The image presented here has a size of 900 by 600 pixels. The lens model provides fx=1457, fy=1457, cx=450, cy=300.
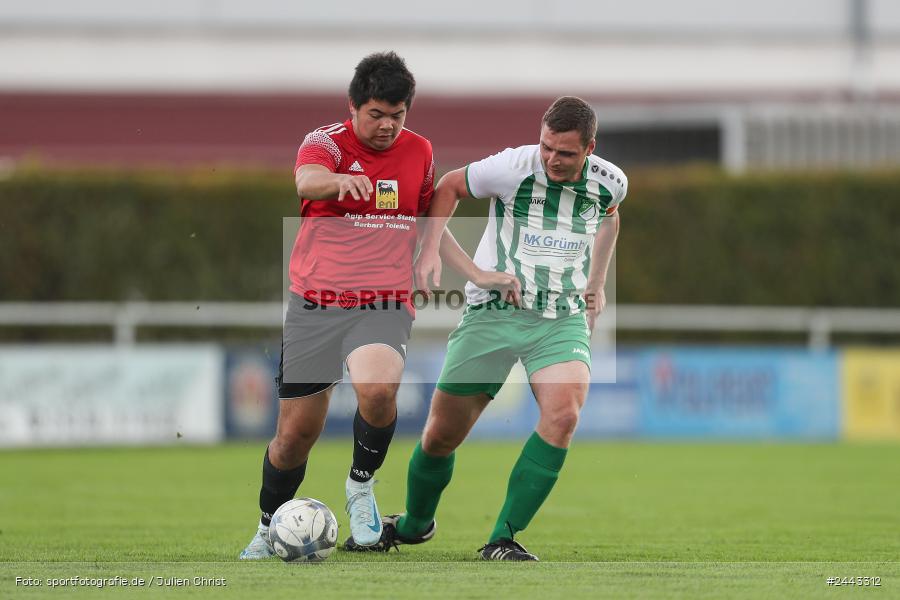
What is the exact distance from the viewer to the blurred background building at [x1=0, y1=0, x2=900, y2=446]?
55.9 feet

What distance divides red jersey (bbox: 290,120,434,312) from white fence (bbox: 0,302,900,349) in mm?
10359

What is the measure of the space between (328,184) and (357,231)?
52 centimetres

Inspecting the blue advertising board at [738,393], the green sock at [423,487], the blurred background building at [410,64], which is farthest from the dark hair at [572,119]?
the blurred background building at [410,64]

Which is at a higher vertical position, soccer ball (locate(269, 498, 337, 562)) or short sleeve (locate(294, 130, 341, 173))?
short sleeve (locate(294, 130, 341, 173))

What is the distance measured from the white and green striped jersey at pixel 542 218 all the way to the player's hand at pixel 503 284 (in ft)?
0.29

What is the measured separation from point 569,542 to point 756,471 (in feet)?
18.6

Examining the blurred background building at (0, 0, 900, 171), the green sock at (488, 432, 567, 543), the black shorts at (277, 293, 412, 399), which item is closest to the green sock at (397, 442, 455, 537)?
the green sock at (488, 432, 567, 543)

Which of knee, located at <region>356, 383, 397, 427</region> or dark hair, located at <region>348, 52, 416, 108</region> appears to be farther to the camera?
knee, located at <region>356, 383, 397, 427</region>

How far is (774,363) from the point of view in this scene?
17875 millimetres

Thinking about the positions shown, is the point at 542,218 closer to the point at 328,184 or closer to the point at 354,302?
the point at 354,302

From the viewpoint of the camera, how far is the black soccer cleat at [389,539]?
7453mm

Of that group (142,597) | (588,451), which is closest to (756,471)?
(588,451)

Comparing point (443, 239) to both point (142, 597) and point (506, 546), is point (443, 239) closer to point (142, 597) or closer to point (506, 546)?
Answer: point (506, 546)

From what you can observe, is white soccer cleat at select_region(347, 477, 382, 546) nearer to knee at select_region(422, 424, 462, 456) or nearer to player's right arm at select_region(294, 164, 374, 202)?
knee at select_region(422, 424, 462, 456)
